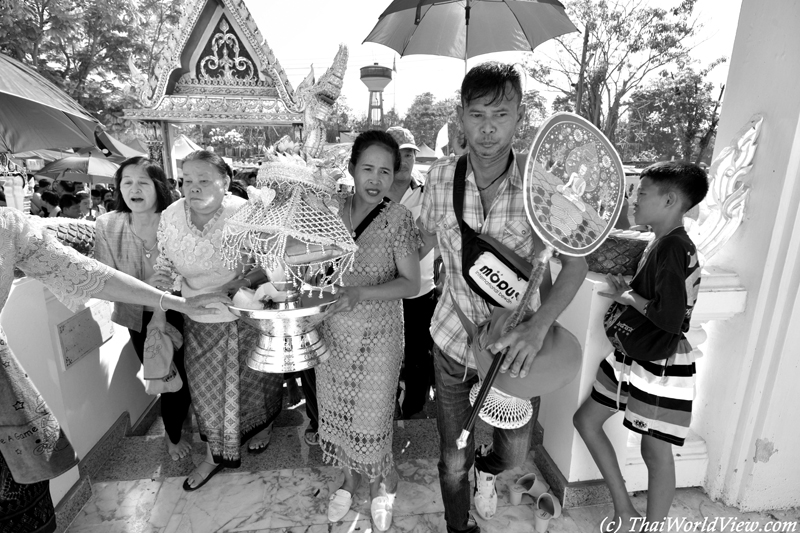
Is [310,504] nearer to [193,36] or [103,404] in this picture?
[103,404]

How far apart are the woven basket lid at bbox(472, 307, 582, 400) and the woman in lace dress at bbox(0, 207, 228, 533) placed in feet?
4.22

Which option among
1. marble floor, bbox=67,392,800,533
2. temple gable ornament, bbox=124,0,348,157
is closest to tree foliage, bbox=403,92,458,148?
temple gable ornament, bbox=124,0,348,157

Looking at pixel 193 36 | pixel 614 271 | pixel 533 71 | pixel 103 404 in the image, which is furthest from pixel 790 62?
pixel 533 71

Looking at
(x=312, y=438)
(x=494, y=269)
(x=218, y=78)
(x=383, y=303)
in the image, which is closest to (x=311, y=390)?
(x=312, y=438)

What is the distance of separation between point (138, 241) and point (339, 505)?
1.75 m

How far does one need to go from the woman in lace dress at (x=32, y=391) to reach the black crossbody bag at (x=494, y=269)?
1.23 meters

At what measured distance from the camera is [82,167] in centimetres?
1142

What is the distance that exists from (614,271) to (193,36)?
6.51m

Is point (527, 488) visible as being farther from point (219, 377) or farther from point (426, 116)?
Result: point (426, 116)

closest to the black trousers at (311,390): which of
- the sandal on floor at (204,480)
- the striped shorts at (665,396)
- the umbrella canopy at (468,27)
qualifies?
the sandal on floor at (204,480)

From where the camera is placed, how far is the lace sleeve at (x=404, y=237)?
69.7 inches

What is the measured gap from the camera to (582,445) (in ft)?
6.64

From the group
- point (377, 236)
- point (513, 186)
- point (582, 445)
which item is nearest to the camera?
point (513, 186)

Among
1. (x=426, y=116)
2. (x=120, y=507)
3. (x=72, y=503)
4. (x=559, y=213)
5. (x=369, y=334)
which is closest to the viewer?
(x=559, y=213)
